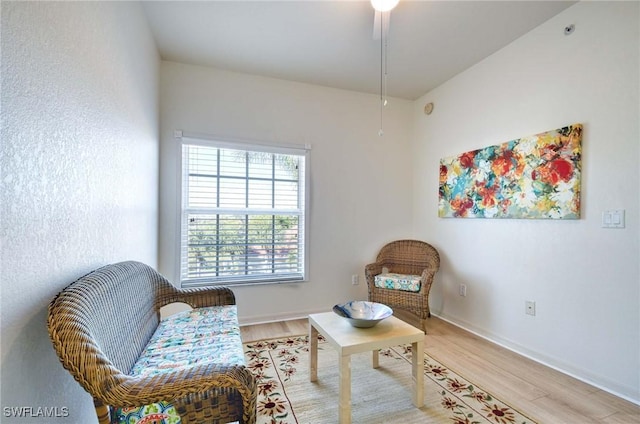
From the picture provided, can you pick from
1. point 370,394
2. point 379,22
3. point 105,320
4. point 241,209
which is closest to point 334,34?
point 379,22

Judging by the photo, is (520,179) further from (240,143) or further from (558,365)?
(240,143)

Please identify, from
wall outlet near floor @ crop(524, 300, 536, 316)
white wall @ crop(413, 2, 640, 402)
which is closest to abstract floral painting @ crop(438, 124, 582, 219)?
white wall @ crop(413, 2, 640, 402)

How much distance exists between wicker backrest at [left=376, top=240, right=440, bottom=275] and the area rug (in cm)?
114

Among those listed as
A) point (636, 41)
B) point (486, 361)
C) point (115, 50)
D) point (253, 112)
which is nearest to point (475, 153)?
point (636, 41)

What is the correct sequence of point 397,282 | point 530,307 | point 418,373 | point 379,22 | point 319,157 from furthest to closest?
Answer: point 319,157
point 397,282
point 530,307
point 379,22
point 418,373

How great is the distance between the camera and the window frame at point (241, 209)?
2.79 metres

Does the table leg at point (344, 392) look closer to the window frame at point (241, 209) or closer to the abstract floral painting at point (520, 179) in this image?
the window frame at point (241, 209)

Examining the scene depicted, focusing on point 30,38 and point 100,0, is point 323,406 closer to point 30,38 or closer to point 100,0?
point 30,38

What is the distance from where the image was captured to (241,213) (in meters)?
2.99

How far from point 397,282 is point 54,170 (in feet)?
8.83

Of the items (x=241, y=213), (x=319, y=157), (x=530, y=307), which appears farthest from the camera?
(x=319, y=157)

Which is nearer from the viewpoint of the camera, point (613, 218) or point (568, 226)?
point (613, 218)

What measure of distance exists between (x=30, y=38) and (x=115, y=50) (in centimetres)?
84

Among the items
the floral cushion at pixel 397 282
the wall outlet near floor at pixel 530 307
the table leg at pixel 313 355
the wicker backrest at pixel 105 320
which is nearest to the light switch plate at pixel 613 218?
the wall outlet near floor at pixel 530 307
